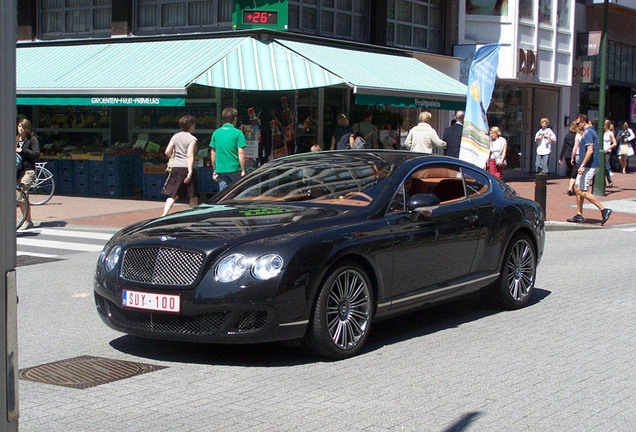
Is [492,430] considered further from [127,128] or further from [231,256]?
[127,128]

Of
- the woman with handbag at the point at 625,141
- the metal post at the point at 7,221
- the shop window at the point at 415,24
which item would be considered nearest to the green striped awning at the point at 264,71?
the shop window at the point at 415,24

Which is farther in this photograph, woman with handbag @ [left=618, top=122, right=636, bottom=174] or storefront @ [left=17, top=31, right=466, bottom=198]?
woman with handbag @ [left=618, top=122, right=636, bottom=174]

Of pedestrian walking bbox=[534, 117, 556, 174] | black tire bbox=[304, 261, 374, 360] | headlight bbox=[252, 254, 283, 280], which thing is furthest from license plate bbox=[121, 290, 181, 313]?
pedestrian walking bbox=[534, 117, 556, 174]

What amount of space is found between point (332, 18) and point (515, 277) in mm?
14812

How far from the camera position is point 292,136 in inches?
820

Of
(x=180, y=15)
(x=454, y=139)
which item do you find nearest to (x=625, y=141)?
(x=454, y=139)

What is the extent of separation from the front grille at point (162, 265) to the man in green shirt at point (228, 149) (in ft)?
22.1

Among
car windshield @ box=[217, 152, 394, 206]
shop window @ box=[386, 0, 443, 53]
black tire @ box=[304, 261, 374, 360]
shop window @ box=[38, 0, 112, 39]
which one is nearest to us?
black tire @ box=[304, 261, 374, 360]

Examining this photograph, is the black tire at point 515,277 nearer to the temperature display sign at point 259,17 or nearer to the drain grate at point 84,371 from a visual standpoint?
the drain grate at point 84,371

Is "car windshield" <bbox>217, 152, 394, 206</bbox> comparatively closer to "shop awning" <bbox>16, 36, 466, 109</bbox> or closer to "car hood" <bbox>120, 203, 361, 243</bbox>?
"car hood" <bbox>120, 203, 361, 243</bbox>

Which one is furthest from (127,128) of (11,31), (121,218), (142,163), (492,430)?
(11,31)

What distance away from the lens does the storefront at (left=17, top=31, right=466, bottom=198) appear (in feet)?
60.9

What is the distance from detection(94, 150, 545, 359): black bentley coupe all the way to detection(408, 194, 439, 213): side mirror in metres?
0.01

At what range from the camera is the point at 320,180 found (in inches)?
289
